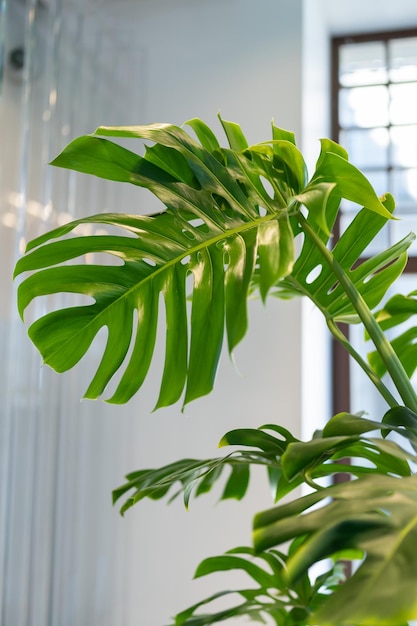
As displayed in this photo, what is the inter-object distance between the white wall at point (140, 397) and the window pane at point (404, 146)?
0.51 meters

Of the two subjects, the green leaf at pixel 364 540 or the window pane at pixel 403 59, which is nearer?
the green leaf at pixel 364 540

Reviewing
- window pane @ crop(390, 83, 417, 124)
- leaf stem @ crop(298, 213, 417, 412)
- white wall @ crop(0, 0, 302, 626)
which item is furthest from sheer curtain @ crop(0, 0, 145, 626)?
leaf stem @ crop(298, 213, 417, 412)

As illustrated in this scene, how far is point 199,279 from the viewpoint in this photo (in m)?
0.97

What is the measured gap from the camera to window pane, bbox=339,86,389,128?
281 cm

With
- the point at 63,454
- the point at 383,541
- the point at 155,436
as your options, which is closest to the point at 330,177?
the point at 383,541

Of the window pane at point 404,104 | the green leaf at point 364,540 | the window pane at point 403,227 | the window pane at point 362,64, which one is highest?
the window pane at point 362,64

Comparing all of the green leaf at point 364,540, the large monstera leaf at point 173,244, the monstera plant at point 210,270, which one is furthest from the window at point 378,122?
the green leaf at point 364,540

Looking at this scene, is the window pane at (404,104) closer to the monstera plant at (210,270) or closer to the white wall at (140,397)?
the white wall at (140,397)

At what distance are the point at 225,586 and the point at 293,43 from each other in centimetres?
163

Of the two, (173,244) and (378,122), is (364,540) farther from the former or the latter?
(378,122)

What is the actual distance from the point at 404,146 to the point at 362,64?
34cm

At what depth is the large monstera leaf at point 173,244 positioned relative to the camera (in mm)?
889

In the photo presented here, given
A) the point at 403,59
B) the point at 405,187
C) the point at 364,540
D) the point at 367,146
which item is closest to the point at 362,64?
the point at 403,59

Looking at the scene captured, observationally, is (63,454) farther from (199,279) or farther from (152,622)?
(199,279)
